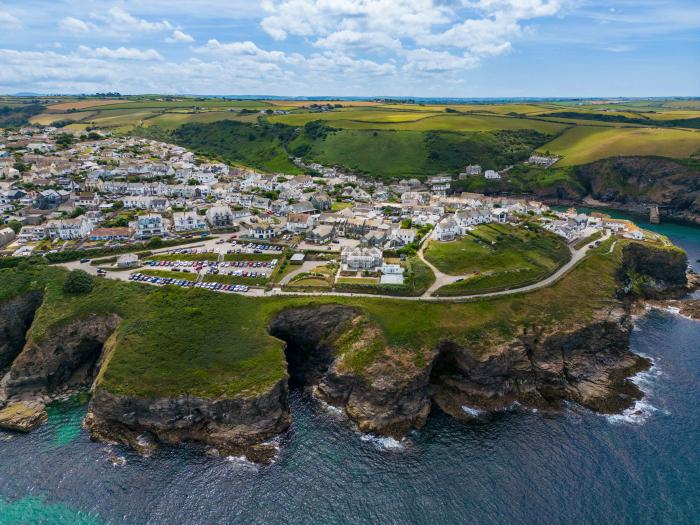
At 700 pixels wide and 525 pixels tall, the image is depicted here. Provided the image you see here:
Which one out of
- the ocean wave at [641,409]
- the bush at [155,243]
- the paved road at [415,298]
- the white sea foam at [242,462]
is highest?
the bush at [155,243]

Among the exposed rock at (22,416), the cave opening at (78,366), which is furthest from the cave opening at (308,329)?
the exposed rock at (22,416)

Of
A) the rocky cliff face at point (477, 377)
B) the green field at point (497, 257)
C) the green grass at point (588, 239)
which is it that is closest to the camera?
the rocky cliff face at point (477, 377)

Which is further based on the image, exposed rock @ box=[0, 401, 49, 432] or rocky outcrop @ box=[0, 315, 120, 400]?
rocky outcrop @ box=[0, 315, 120, 400]

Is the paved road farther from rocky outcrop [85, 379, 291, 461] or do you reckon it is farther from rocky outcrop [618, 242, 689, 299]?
rocky outcrop [85, 379, 291, 461]

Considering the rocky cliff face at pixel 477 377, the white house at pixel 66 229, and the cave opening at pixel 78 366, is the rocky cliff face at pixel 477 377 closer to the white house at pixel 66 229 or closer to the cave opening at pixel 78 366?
the cave opening at pixel 78 366

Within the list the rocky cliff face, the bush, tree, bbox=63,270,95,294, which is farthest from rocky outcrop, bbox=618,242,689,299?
tree, bbox=63,270,95,294
